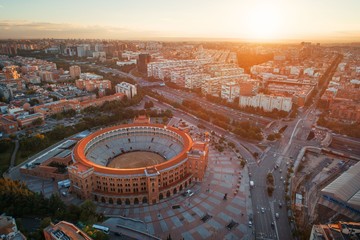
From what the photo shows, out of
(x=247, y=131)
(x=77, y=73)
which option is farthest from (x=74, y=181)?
(x=77, y=73)

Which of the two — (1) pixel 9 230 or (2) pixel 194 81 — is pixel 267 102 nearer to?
(2) pixel 194 81

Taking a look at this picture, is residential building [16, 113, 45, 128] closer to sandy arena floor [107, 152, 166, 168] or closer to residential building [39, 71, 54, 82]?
sandy arena floor [107, 152, 166, 168]

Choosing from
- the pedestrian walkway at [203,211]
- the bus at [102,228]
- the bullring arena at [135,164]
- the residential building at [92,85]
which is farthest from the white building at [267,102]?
the bus at [102,228]

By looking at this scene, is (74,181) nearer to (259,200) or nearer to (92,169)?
(92,169)

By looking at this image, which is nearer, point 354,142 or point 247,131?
point 354,142

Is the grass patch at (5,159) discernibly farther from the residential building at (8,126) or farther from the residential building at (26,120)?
the residential building at (26,120)

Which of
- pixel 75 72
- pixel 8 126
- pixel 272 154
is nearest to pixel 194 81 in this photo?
pixel 272 154

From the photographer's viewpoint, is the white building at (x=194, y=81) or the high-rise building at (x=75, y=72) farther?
the high-rise building at (x=75, y=72)
